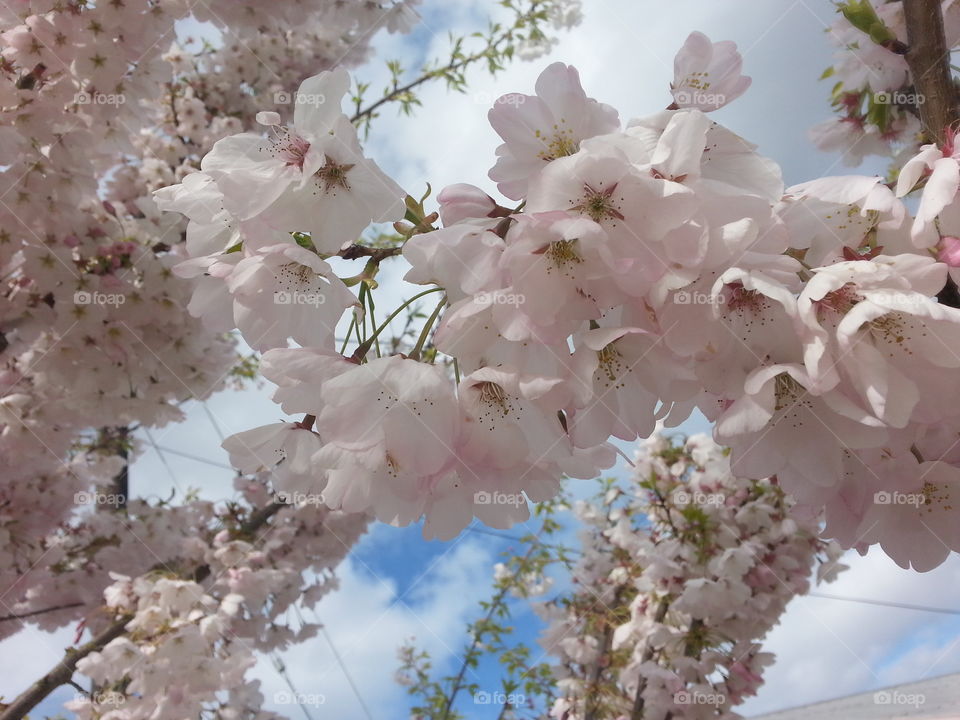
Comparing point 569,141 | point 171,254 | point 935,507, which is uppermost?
point 171,254

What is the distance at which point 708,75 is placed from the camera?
727 mm

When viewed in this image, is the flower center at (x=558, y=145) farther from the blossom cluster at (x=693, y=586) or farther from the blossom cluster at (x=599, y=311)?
the blossom cluster at (x=693, y=586)

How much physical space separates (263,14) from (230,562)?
251cm

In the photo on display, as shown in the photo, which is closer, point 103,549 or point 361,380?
point 361,380

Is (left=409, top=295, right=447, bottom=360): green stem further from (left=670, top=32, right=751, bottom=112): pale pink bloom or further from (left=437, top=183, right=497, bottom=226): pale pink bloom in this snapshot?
(left=670, top=32, right=751, bottom=112): pale pink bloom

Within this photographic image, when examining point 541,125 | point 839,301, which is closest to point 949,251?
point 839,301

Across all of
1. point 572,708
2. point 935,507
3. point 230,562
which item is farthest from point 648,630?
point 935,507

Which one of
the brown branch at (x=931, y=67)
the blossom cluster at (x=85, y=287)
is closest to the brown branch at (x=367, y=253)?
the brown branch at (x=931, y=67)

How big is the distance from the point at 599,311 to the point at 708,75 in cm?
35

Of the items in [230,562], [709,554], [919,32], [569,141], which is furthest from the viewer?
[230,562]

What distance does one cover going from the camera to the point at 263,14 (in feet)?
8.83

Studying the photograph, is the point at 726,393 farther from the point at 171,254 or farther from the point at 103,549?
the point at 103,549

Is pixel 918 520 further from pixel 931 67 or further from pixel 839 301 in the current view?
pixel 931 67

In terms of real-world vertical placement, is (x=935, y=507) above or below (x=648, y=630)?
below
